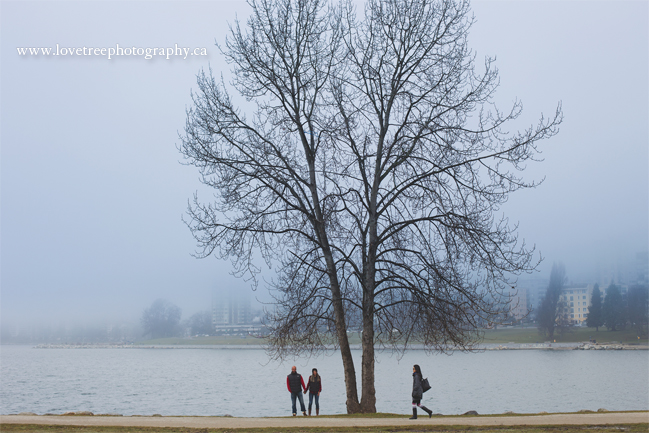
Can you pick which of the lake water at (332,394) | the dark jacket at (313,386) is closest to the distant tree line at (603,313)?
the lake water at (332,394)

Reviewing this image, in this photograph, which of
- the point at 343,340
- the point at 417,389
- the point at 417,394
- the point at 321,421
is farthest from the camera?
the point at 343,340

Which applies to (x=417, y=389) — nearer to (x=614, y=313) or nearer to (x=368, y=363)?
(x=368, y=363)

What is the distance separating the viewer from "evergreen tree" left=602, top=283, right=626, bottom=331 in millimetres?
158500

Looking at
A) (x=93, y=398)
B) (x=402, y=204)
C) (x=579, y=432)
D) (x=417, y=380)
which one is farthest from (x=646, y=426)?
(x=93, y=398)

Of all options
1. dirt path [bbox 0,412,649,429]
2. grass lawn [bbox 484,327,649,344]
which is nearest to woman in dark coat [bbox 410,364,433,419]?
dirt path [bbox 0,412,649,429]

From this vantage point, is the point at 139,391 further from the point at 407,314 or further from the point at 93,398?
the point at 407,314

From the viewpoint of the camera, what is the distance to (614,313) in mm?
158625

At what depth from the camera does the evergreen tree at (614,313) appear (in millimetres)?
158500

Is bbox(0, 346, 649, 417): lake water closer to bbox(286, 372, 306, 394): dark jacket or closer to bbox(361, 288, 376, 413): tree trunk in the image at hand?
bbox(286, 372, 306, 394): dark jacket

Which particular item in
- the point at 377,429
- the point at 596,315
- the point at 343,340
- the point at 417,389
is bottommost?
the point at 596,315

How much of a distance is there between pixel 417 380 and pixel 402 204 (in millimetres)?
5837

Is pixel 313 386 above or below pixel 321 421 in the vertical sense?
above

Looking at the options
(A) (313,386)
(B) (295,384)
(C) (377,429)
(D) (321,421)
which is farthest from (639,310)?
(C) (377,429)

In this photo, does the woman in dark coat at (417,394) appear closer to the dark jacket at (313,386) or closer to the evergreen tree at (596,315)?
the dark jacket at (313,386)
